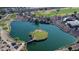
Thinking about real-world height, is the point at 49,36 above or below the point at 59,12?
below

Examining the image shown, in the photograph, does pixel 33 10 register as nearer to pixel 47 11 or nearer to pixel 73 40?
pixel 47 11

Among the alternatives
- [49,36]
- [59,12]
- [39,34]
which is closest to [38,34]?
[39,34]

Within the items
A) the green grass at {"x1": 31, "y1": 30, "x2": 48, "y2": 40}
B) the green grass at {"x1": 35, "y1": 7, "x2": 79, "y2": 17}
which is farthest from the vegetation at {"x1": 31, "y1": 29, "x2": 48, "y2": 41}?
the green grass at {"x1": 35, "y1": 7, "x2": 79, "y2": 17}

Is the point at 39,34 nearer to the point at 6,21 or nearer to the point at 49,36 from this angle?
the point at 49,36

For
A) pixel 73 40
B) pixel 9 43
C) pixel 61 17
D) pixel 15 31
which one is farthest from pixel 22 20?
pixel 73 40

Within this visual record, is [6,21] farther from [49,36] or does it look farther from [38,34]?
[49,36]
